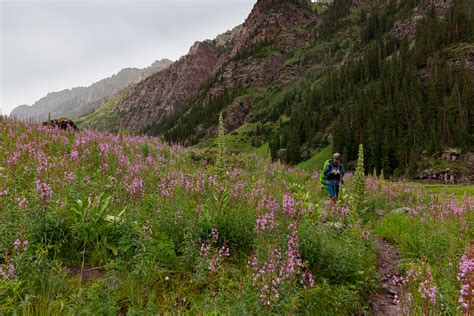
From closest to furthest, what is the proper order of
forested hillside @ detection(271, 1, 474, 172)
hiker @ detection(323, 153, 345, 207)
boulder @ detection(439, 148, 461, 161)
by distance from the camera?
1. hiker @ detection(323, 153, 345, 207)
2. boulder @ detection(439, 148, 461, 161)
3. forested hillside @ detection(271, 1, 474, 172)

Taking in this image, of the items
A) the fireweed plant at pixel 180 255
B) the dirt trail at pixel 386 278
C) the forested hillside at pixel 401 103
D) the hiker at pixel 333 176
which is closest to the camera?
the fireweed plant at pixel 180 255

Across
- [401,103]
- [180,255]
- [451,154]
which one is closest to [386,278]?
[180,255]

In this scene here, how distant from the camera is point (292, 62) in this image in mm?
177375

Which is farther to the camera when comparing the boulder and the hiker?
the boulder

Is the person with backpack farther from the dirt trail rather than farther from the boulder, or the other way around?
the boulder

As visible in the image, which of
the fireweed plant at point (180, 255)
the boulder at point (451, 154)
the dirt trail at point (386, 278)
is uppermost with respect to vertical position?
the fireweed plant at point (180, 255)

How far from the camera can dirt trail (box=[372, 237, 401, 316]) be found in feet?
17.5

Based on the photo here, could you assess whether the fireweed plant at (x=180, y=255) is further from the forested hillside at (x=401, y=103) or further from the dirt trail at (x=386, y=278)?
the forested hillside at (x=401, y=103)

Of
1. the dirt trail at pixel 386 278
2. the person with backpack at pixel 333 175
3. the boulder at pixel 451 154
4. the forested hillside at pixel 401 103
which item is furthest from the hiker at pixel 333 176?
the boulder at pixel 451 154

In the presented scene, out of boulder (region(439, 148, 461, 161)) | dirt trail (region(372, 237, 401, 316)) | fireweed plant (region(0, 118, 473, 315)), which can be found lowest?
boulder (region(439, 148, 461, 161))

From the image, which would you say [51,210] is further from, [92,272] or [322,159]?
[322,159]

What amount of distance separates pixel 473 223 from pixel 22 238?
1205cm

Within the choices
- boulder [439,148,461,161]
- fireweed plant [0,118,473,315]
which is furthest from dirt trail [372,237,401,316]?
boulder [439,148,461,161]

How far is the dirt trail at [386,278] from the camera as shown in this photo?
17.5 feet
